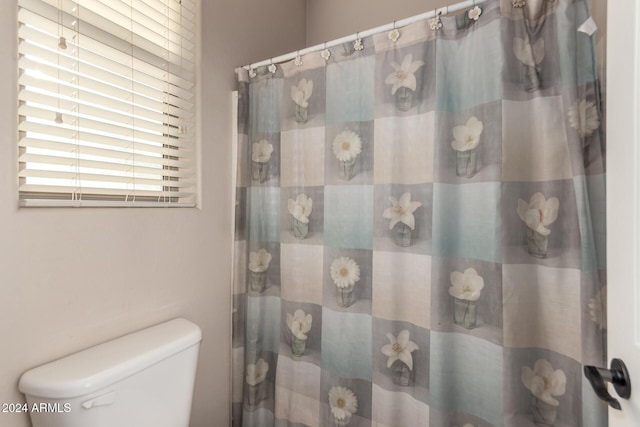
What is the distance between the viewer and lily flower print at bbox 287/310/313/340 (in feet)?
4.00

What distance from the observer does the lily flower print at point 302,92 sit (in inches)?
46.9

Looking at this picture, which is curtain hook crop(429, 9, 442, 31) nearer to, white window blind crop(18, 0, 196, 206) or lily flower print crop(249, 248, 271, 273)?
white window blind crop(18, 0, 196, 206)

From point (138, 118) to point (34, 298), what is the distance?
59 cm

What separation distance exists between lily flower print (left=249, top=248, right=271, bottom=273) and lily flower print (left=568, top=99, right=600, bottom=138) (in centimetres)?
115

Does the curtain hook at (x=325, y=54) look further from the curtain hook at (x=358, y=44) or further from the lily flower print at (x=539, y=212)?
the lily flower print at (x=539, y=212)

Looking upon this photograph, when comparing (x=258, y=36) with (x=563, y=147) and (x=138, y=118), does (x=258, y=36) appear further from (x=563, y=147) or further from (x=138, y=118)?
(x=563, y=147)

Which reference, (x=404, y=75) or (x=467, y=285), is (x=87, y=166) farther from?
(x=467, y=285)

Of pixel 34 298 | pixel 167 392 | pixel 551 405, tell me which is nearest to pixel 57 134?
pixel 34 298

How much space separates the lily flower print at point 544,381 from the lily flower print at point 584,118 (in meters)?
0.66

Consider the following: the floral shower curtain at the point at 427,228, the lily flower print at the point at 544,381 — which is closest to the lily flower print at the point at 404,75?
the floral shower curtain at the point at 427,228

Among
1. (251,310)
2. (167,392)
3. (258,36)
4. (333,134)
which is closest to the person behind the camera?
(167,392)

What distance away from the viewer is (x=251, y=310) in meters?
1.31

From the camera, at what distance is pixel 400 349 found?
1.03 metres

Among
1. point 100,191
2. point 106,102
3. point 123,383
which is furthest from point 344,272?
point 106,102
